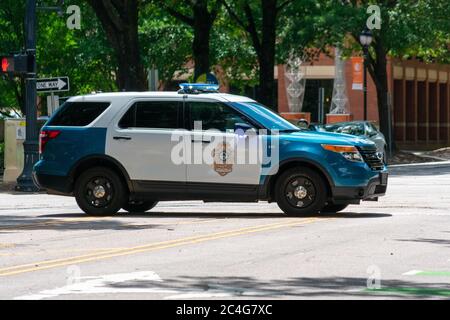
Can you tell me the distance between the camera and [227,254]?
43.5ft

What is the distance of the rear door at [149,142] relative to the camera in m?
18.7

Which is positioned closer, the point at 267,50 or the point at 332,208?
the point at 332,208

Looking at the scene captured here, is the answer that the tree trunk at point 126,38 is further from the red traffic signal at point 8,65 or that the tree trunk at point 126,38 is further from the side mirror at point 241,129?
the side mirror at point 241,129

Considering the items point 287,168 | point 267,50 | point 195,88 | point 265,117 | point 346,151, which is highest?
point 267,50

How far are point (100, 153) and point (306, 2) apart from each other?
25.7 m

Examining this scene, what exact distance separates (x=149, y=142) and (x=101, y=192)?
109cm

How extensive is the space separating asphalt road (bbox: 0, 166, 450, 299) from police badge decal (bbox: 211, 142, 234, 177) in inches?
29.1

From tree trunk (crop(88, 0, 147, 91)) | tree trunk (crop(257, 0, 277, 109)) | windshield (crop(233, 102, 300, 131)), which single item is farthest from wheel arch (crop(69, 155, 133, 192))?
tree trunk (crop(257, 0, 277, 109))

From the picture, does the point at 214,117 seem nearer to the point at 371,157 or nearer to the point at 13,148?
the point at 371,157

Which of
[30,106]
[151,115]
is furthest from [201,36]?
[151,115]

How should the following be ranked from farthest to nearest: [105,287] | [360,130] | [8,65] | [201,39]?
1. [201,39]
2. [360,130]
3. [8,65]
4. [105,287]

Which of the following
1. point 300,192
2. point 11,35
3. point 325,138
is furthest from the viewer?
point 11,35
